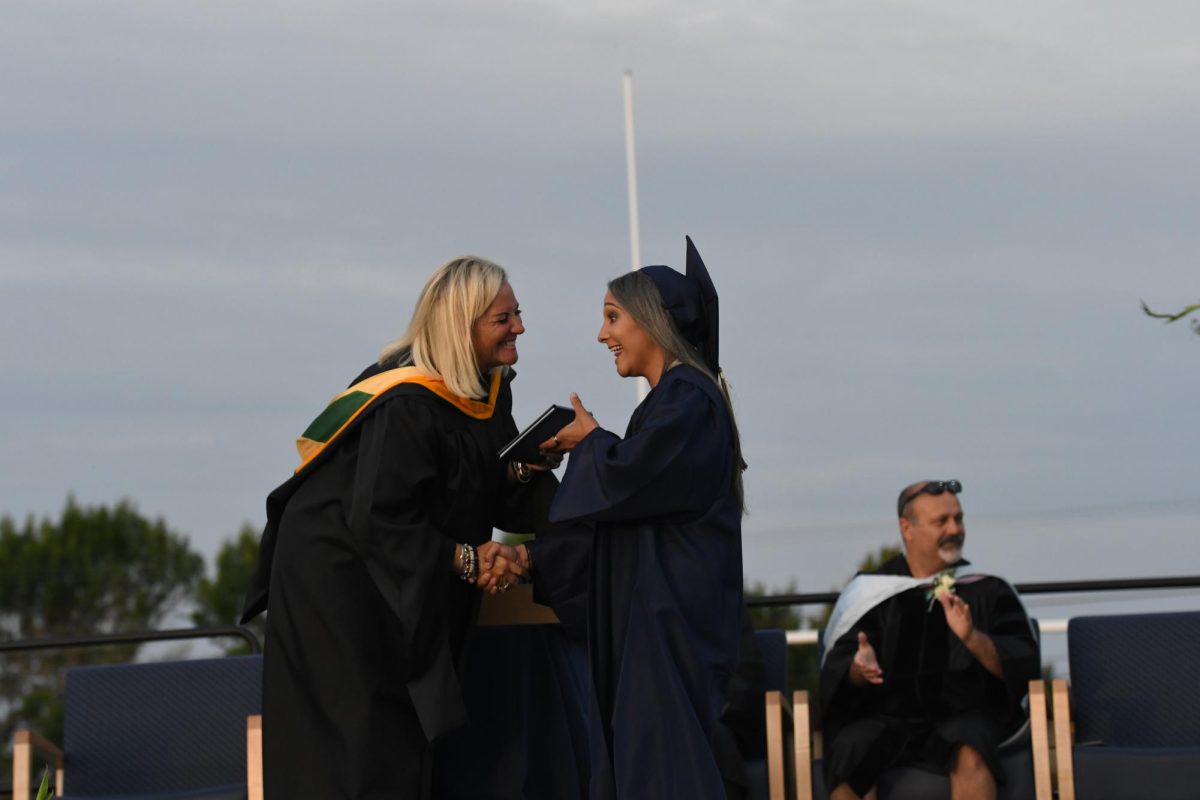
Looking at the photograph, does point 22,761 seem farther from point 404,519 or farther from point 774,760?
point 774,760

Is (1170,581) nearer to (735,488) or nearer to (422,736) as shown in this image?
(735,488)

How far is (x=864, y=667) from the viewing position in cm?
641

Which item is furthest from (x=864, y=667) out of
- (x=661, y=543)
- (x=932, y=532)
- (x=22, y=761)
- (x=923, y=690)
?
(x=22, y=761)

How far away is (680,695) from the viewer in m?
5.02

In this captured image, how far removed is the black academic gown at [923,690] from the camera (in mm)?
6270

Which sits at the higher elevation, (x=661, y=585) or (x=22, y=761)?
(x=661, y=585)

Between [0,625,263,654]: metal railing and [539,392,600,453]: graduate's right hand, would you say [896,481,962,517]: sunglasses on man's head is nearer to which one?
[539,392,600,453]: graduate's right hand

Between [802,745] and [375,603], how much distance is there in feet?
5.91

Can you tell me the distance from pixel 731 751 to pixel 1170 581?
82.9 inches

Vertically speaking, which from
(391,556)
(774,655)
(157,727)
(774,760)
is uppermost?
(391,556)

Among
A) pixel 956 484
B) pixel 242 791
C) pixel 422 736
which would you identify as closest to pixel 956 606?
pixel 956 484

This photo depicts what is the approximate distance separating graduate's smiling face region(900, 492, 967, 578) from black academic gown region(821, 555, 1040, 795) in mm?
95

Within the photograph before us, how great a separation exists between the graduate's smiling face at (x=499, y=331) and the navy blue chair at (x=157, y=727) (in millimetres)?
2185

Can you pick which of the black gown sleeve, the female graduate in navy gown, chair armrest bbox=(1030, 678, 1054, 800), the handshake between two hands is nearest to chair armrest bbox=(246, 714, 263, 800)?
the black gown sleeve
